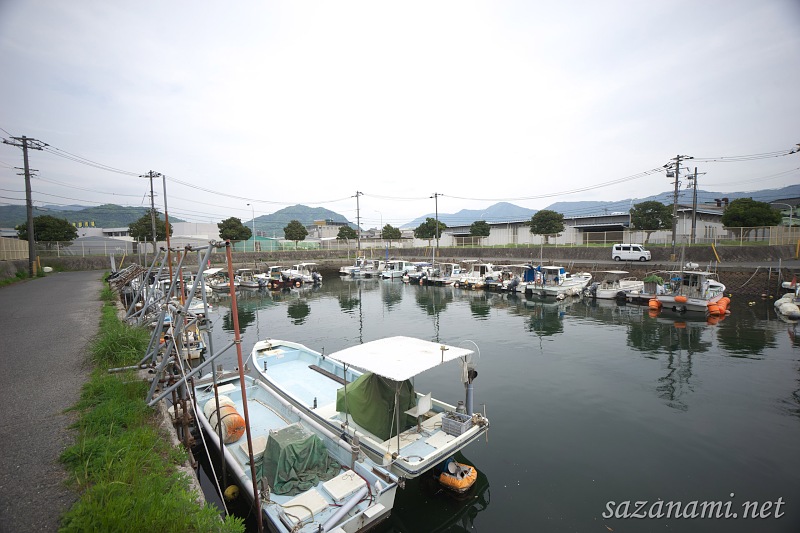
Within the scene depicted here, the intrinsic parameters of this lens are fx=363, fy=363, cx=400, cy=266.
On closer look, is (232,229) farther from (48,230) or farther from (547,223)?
(547,223)

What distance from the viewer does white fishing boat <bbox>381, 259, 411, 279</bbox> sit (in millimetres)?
48719

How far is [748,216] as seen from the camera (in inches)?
1432

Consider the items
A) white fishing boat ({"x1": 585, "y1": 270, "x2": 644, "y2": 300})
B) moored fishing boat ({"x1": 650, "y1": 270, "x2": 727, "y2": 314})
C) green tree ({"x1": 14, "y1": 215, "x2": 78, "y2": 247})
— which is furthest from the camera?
green tree ({"x1": 14, "y1": 215, "x2": 78, "y2": 247})

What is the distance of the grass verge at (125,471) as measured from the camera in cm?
418

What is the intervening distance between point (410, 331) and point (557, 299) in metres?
16.0

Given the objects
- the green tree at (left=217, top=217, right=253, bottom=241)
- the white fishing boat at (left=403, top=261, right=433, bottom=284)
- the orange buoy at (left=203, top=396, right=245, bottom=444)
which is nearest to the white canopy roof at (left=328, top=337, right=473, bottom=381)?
the orange buoy at (left=203, top=396, right=245, bottom=444)

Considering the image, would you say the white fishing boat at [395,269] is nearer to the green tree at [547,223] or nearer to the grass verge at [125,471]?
the green tree at [547,223]

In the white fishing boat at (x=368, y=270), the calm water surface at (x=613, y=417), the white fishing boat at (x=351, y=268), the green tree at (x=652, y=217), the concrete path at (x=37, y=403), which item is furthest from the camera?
the white fishing boat at (x=351, y=268)

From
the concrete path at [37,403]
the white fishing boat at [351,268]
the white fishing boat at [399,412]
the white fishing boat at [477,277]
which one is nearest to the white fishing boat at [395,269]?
the white fishing boat at [351,268]

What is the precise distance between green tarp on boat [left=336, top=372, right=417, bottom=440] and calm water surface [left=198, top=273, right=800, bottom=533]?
142cm

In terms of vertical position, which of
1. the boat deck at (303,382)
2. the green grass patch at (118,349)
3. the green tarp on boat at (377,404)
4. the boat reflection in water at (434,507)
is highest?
the green grass patch at (118,349)

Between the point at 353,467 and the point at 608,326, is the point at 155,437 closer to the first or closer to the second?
the point at 353,467

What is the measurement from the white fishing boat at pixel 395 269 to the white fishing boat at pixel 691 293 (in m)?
29.5

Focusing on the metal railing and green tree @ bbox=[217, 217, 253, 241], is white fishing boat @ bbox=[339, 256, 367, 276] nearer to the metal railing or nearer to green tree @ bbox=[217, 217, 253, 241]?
the metal railing
